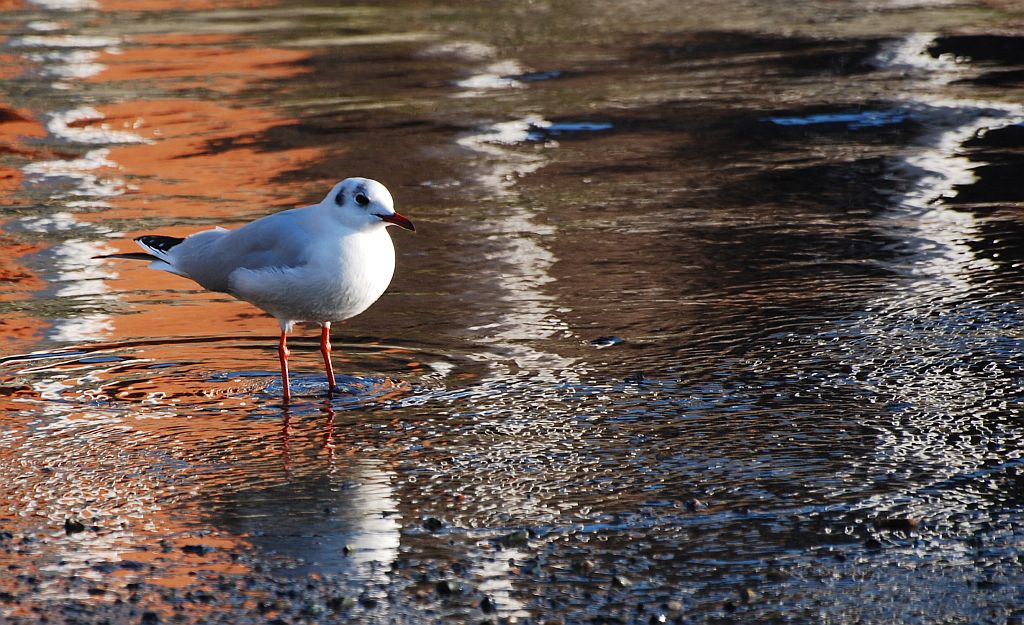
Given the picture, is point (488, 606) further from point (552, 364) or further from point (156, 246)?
point (156, 246)

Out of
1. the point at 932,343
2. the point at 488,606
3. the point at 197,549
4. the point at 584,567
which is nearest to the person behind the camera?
the point at 488,606

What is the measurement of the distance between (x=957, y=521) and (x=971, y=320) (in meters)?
2.36

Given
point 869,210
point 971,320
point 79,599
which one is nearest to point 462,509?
point 79,599

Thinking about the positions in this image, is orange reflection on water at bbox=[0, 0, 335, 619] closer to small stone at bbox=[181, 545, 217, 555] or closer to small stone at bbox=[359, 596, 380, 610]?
small stone at bbox=[181, 545, 217, 555]

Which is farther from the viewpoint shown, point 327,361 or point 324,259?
point 327,361

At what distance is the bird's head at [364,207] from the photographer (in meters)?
6.43

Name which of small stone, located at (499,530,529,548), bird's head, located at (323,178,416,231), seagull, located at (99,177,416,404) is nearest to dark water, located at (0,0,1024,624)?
small stone, located at (499,530,529,548)

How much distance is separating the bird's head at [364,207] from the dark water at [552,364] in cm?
69

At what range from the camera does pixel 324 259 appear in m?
Answer: 6.38

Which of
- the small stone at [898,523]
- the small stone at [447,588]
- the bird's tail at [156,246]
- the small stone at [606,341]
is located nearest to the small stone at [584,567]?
the small stone at [447,588]

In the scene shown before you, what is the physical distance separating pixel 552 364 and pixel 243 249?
4.91 ft

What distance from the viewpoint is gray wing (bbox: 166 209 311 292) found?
21.5ft

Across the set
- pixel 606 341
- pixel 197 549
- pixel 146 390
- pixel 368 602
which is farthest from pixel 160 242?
pixel 368 602

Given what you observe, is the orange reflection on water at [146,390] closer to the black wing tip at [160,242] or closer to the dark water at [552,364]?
the dark water at [552,364]
